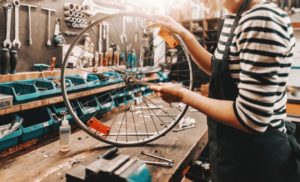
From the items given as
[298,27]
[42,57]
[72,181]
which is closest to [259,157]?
[72,181]

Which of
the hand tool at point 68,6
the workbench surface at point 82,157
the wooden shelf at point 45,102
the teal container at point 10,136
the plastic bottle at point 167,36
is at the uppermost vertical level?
the hand tool at point 68,6

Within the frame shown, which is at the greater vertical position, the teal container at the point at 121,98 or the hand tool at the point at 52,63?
the hand tool at the point at 52,63

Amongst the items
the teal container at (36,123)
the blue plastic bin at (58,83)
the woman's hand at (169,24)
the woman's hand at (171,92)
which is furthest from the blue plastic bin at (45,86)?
the woman's hand at (171,92)

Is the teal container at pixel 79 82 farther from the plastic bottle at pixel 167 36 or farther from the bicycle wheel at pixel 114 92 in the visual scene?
the plastic bottle at pixel 167 36

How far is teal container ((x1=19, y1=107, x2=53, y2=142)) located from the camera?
1.74 metres

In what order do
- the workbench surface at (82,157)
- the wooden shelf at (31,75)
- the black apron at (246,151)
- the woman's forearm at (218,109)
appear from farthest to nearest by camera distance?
the wooden shelf at (31,75)
the workbench surface at (82,157)
the black apron at (246,151)
the woman's forearm at (218,109)

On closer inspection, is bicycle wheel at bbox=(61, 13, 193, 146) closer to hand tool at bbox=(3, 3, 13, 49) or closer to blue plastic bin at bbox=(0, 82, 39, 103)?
blue plastic bin at bbox=(0, 82, 39, 103)

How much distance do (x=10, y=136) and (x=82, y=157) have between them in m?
0.44

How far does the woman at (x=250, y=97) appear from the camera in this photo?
2.87 feet

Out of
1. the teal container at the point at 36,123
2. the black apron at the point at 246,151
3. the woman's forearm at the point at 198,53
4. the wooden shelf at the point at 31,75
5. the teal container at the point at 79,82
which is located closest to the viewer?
the black apron at the point at 246,151

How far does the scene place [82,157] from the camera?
5.41 ft

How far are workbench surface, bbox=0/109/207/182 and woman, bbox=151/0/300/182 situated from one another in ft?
1.25

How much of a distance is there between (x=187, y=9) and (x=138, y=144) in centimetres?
573

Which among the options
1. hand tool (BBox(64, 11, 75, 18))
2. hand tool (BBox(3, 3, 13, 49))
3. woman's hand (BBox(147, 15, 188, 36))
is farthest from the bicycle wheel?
hand tool (BBox(3, 3, 13, 49))
